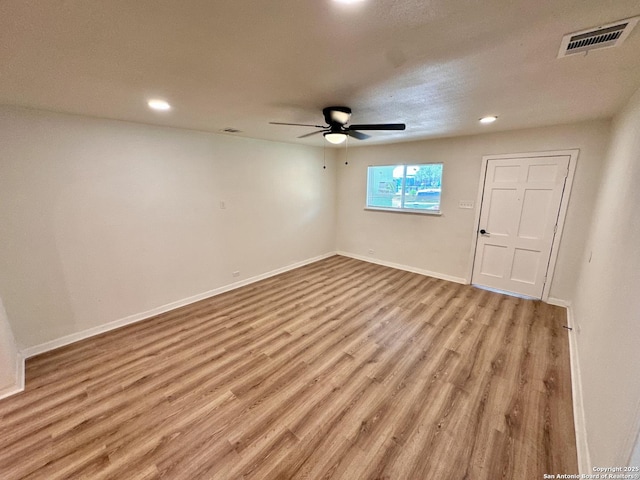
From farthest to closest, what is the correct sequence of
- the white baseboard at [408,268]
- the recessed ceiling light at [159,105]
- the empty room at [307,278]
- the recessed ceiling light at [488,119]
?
the white baseboard at [408,268] → the recessed ceiling light at [488,119] → the recessed ceiling light at [159,105] → the empty room at [307,278]

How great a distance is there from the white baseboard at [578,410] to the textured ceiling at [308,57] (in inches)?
93.1

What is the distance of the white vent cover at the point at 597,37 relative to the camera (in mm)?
1163

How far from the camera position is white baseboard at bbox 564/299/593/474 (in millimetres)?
1528

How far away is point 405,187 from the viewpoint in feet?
15.9

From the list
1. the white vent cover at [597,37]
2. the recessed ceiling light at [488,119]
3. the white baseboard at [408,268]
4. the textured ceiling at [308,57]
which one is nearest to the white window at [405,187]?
the white baseboard at [408,268]

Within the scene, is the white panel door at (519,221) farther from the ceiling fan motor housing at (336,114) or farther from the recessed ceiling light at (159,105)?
the recessed ceiling light at (159,105)

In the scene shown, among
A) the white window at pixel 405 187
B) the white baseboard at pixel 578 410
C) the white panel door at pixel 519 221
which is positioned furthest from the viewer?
the white window at pixel 405 187

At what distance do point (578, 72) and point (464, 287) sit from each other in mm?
3200

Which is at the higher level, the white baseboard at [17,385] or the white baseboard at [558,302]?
the white baseboard at [558,302]

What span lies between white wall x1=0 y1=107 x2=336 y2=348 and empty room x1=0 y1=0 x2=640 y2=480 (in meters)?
0.02

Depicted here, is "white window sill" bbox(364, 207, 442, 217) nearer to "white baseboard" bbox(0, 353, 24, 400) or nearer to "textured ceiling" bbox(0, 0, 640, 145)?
"textured ceiling" bbox(0, 0, 640, 145)

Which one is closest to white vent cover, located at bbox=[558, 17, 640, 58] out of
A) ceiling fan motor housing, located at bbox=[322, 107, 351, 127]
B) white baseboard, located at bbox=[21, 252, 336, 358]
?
ceiling fan motor housing, located at bbox=[322, 107, 351, 127]

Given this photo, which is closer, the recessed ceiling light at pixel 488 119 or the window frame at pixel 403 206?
the recessed ceiling light at pixel 488 119

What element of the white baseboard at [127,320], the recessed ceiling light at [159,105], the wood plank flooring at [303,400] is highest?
the recessed ceiling light at [159,105]
